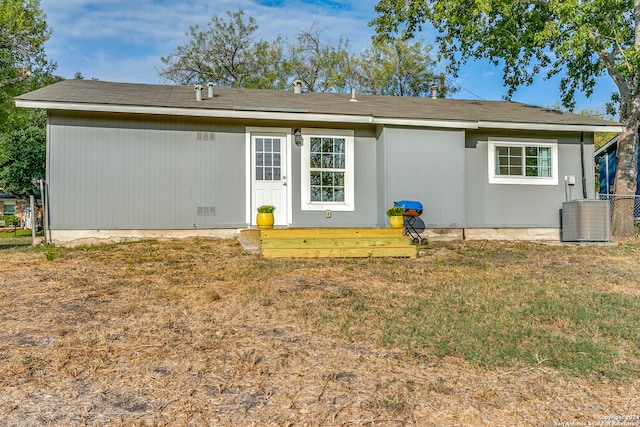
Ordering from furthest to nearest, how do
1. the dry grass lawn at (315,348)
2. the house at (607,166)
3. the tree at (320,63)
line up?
1. the tree at (320,63)
2. the house at (607,166)
3. the dry grass lawn at (315,348)

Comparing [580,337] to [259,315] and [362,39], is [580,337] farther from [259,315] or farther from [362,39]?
[362,39]

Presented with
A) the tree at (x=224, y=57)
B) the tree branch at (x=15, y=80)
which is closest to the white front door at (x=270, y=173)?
the tree at (x=224, y=57)

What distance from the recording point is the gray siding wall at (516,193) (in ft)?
30.3

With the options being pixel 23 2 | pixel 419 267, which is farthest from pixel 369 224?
pixel 23 2

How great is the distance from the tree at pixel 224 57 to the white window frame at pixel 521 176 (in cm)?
1562

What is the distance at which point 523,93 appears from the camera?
45.1ft

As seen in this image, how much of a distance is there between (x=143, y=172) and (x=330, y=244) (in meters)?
3.90

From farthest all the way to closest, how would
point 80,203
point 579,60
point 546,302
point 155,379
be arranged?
point 579,60 → point 80,203 → point 546,302 → point 155,379

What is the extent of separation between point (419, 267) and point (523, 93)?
34.7 ft

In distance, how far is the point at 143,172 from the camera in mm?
8070

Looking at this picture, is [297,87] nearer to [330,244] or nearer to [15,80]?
[330,244]

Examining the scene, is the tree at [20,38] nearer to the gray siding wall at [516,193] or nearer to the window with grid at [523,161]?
the gray siding wall at [516,193]

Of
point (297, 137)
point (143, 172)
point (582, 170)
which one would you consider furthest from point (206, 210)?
point (582, 170)

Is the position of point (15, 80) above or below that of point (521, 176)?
above
